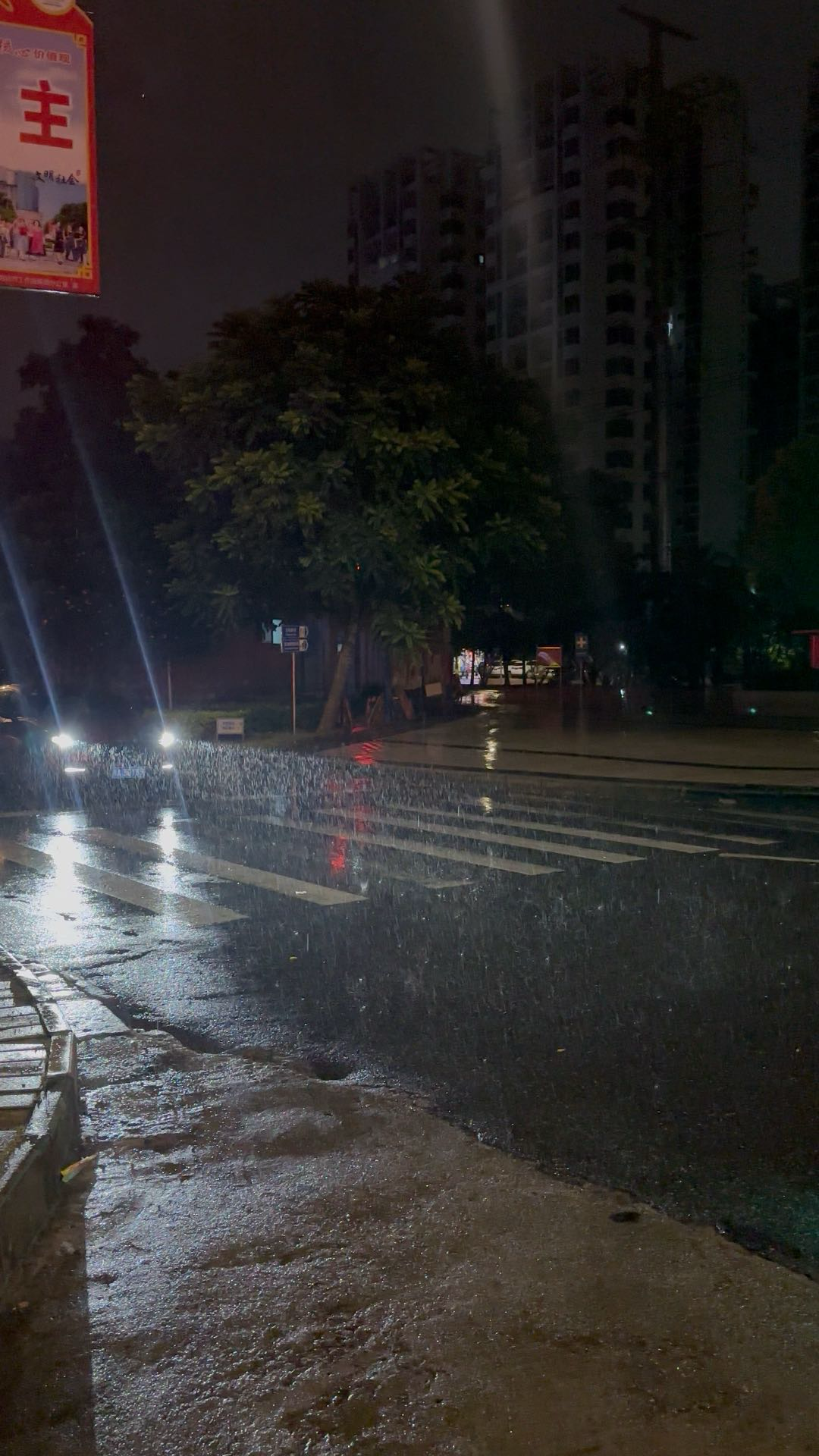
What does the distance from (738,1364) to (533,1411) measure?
2.09ft

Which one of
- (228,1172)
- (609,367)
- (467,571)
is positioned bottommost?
(228,1172)

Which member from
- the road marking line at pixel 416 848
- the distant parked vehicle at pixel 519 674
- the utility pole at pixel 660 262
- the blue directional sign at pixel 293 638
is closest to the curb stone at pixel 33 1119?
the road marking line at pixel 416 848

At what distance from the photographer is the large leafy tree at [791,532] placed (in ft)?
112

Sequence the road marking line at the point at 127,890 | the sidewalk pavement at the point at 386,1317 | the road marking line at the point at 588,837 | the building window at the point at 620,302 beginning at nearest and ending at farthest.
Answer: the sidewalk pavement at the point at 386,1317 → the road marking line at the point at 127,890 → the road marking line at the point at 588,837 → the building window at the point at 620,302

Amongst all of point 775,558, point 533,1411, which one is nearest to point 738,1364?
point 533,1411

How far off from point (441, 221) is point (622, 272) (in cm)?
2355

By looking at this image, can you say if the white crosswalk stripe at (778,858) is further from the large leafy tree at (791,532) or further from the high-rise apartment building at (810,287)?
the high-rise apartment building at (810,287)

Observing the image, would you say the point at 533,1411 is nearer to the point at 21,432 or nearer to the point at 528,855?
the point at 528,855

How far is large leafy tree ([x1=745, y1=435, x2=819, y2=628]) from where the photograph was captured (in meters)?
34.2

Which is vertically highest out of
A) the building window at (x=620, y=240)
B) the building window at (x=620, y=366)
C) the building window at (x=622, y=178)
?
the building window at (x=622, y=178)

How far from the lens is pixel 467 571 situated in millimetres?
31281

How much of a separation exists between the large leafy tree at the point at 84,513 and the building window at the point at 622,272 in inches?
2620

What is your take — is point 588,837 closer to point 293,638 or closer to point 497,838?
point 497,838

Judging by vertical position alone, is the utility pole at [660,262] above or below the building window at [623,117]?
below
